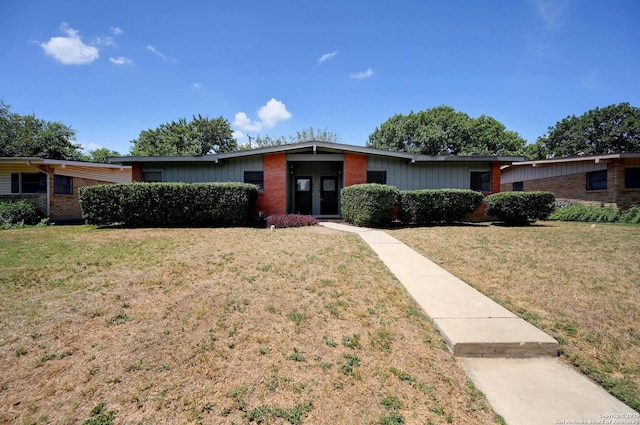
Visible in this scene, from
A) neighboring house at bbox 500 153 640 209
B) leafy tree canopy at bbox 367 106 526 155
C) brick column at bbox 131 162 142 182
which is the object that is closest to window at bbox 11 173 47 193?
brick column at bbox 131 162 142 182

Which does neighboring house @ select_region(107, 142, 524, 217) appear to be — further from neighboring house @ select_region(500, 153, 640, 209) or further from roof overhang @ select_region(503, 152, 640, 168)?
neighboring house @ select_region(500, 153, 640, 209)

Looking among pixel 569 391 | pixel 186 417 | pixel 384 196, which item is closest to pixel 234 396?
pixel 186 417

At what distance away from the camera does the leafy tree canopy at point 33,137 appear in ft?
86.7

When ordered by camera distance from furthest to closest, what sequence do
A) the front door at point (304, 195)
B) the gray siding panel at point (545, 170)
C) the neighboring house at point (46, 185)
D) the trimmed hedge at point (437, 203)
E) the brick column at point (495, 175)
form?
the gray siding panel at point (545, 170)
the front door at point (304, 195)
the neighboring house at point (46, 185)
the brick column at point (495, 175)
the trimmed hedge at point (437, 203)

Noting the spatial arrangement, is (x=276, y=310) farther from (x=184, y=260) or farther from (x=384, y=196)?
(x=384, y=196)

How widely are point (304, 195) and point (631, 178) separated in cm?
1777

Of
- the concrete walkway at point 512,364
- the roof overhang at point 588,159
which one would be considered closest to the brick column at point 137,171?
the concrete walkway at point 512,364

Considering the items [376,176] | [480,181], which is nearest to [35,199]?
[376,176]

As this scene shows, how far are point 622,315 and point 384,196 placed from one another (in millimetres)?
6843

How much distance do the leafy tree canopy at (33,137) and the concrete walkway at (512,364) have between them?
38985 mm

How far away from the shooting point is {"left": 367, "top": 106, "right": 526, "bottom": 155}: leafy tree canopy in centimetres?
3109

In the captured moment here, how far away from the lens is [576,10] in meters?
8.48

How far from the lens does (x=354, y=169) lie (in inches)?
511

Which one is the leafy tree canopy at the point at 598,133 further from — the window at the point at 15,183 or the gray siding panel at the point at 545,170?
the window at the point at 15,183
